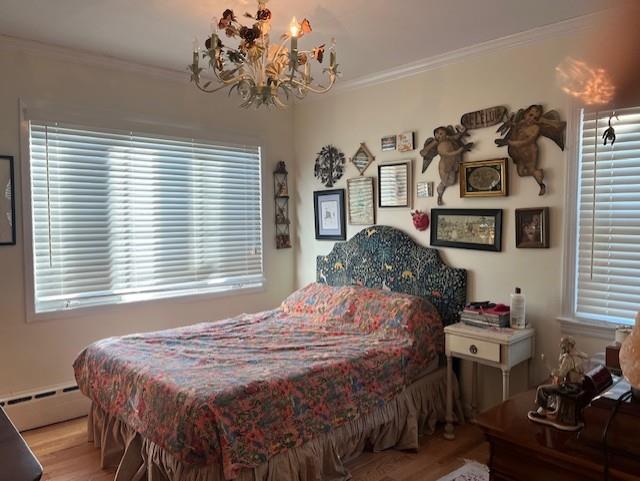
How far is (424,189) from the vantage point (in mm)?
3475

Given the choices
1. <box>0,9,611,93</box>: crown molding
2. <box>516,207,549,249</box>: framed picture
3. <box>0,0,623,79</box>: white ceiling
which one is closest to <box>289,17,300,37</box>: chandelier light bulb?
<box>0,0,623,79</box>: white ceiling

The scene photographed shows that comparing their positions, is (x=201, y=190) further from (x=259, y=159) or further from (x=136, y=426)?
(x=136, y=426)

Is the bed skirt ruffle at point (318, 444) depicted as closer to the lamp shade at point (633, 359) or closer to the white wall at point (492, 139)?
the white wall at point (492, 139)

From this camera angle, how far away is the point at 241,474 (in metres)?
2.04

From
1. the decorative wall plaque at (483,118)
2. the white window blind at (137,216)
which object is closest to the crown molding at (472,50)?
the decorative wall plaque at (483,118)

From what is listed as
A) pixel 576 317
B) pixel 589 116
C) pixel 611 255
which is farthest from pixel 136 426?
pixel 589 116

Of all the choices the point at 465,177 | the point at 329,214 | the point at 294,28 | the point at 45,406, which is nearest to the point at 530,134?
the point at 465,177

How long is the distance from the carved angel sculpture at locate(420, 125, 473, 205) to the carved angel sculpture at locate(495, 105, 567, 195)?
0.96ft

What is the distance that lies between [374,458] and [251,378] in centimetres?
100

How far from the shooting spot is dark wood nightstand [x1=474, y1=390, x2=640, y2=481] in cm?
107

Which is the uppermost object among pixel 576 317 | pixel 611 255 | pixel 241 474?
pixel 611 255

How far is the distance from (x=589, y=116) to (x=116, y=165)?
10.2 ft

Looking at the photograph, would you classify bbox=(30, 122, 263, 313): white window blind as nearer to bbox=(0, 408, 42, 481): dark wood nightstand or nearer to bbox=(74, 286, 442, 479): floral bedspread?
bbox=(74, 286, 442, 479): floral bedspread

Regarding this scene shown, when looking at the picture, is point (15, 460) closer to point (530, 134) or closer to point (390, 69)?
point (530, 134)
